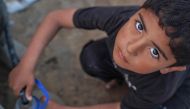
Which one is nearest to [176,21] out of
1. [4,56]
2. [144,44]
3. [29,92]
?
[144,44]

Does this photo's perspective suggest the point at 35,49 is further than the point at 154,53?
Yes

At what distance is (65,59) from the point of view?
149 centimetres

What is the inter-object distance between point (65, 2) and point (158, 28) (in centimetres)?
83

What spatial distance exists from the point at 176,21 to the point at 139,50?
0.11 m

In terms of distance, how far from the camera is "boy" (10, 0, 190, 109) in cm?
86

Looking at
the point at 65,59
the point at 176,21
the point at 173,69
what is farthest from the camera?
the point at 65,59

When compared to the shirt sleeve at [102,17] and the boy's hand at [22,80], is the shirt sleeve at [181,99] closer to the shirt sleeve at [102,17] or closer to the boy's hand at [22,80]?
the shirt sleeve at [102,17]

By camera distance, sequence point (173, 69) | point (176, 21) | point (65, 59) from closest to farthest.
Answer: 1. point (176, 21)
2. point (173, 69)
3. point (65, 59)

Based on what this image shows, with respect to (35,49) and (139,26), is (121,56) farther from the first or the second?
(35,49)

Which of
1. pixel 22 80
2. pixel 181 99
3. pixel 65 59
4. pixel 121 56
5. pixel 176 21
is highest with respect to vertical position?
pixel 176 21

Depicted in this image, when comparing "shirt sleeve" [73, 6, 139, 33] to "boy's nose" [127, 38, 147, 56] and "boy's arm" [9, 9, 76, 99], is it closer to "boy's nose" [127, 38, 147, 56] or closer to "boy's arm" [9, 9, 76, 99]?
"boy's arm" [9, 9, 76, 99]

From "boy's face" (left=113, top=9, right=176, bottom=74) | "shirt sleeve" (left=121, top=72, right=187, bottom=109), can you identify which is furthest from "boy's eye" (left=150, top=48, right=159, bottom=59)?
"shirt sleeve" (left=121, top=72, right=187, bottom=109)

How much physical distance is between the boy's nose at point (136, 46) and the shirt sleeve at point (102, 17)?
195 millimetres

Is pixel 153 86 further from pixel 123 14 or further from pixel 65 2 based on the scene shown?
pixel 65 2
